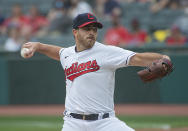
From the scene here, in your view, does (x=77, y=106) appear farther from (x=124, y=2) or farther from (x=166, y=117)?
(x=124, y=2)

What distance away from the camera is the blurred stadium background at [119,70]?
1098 cm

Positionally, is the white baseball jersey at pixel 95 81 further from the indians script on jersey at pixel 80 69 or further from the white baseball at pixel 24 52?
the white baseball at pixel 24 52

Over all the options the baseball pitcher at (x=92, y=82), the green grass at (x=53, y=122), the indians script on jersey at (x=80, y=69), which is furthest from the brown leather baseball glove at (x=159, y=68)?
the green grass at (x=53, y=122)

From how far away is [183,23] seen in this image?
504 inches

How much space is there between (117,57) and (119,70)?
715cm

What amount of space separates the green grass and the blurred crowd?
2619 mm

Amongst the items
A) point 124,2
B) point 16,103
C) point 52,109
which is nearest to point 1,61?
point 16,103

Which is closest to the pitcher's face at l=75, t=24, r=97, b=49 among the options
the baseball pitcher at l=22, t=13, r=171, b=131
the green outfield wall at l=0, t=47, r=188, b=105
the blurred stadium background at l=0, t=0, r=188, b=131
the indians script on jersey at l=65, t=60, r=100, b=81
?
the baseball pitcher at l=22, t=13, r=171, b=131

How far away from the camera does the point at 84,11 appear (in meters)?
13.6

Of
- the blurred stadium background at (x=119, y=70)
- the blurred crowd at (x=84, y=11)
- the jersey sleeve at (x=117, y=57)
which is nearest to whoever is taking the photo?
the jersey sleeve at (x=117, y=57)

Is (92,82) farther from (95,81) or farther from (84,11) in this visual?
(84,11)

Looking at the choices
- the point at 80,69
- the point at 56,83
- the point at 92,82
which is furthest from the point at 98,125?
the point at 56,83

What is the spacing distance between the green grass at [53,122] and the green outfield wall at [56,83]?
1.24 meters

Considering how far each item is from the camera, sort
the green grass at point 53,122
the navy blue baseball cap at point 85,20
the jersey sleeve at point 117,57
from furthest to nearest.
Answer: the green grass at point 53,122, the navy blue baseball cap at point 85,20, the jersey sleeve at point 117,57
